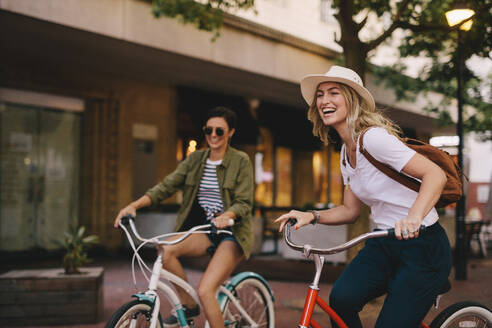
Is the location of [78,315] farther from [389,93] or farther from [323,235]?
[389,93]

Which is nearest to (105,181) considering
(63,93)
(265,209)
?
(63,93)

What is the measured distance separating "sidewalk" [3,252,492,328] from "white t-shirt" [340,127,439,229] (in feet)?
7.04

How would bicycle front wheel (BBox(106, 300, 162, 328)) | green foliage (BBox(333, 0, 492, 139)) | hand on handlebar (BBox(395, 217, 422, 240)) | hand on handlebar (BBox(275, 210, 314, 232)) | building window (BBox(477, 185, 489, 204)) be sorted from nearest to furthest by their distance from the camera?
hand on handlebar (BBox(395, 217, 422, 240))
hand on handlebar (BBox(275, 210, 314, 232))
bicycle front wheel (BBox(106, 300, 162, 328))
green foliage (BBox(333, 0, 492, 139))
building window (BBox(477, 185, 489, 204))

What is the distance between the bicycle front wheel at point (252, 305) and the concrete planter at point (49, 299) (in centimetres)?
195

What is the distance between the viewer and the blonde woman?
248cm

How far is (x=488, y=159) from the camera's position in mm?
29062

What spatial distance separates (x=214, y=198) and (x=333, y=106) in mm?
1599

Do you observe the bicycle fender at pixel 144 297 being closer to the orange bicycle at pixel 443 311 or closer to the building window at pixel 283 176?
the orange bicycle at pixel 443 311

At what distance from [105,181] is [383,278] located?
10.6 metres

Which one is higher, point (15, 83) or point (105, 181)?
point (15, 83)

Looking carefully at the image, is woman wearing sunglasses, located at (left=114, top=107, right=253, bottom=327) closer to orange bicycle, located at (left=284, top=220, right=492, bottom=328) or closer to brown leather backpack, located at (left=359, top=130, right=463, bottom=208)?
orange bicycle, located at (left=284, top=220, right=492, bottom=328)

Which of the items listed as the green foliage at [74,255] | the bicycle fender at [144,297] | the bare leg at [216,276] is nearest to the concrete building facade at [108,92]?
the green foliage at [74,255]

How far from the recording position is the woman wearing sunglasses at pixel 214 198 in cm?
392

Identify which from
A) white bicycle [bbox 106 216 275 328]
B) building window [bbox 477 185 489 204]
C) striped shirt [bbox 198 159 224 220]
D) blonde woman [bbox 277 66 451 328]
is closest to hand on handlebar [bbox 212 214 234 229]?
white bicycle [bbox 106 216 275 328]
